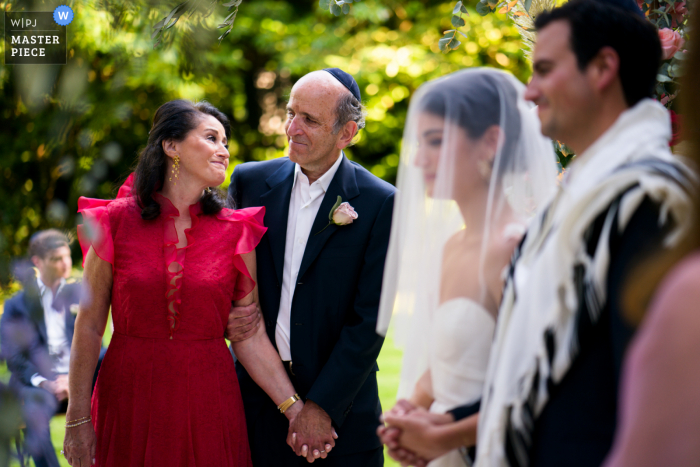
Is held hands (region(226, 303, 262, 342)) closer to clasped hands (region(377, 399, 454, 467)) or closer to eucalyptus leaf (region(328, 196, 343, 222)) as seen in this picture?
eucalyptus leaf (region(328, 196, 343, 222))

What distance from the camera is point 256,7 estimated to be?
1309 centimetres

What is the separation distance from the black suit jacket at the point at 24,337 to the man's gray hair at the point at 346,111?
2194 millimetres

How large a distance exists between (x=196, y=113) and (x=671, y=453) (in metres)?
2.46

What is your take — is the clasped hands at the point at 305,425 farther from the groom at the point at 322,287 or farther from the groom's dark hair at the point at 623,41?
the groom's dark hair at the point at 623,41

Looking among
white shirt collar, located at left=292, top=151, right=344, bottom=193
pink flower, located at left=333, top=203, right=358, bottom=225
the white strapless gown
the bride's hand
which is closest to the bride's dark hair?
the white strapless gown

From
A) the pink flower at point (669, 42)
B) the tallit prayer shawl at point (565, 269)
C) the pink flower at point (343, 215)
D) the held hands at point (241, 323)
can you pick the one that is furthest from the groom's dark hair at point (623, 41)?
the held hands at point (241, 323)

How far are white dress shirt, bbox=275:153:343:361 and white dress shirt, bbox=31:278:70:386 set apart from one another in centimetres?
188

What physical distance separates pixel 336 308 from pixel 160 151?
1.07 m

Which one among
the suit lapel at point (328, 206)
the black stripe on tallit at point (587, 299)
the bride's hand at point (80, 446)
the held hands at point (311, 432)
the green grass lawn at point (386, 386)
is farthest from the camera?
the green grass lawn at point (386, 386)

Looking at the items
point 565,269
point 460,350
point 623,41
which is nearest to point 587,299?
point 565,269

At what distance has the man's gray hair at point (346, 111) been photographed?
2.88 metres

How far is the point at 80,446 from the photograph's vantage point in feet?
8.05

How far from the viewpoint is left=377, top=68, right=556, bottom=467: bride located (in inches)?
64.2

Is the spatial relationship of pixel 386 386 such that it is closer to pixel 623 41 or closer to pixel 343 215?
pixel 343 215
